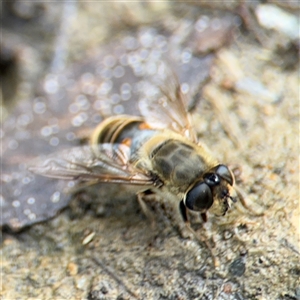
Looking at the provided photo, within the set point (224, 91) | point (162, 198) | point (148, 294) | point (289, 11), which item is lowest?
point (148, 294)

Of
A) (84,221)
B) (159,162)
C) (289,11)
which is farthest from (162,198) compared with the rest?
(289,11)

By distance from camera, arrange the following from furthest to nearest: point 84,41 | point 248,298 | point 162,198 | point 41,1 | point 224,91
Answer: point 41,1 < point 84,41 < point 224,91 < point 162,198 < point 248,298

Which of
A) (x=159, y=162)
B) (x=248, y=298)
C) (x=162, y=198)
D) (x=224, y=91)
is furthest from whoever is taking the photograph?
(x=224, y=91)

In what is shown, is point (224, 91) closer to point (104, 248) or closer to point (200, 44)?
point (200, 44)

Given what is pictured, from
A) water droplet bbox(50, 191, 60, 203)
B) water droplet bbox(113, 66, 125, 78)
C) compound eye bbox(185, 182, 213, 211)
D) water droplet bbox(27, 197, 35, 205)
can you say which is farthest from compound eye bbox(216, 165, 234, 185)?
water droplet bbox(113, 66, 125, 78)

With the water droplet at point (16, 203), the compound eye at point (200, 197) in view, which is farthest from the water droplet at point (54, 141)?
the compound eye at point (200, 197)

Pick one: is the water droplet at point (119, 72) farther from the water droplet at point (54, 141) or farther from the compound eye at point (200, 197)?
the compound eye at point (200, 197)

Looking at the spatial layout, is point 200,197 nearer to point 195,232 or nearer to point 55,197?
point 195,232
